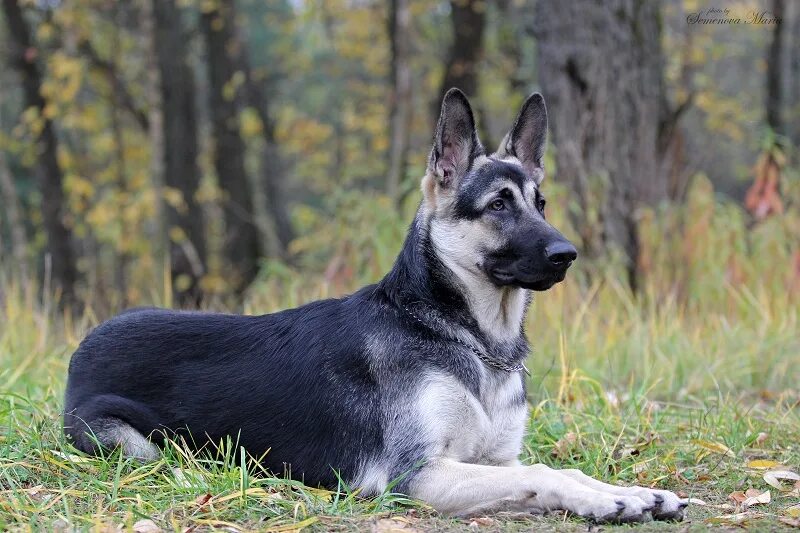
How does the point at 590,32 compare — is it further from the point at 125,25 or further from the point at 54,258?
the point at 125,25

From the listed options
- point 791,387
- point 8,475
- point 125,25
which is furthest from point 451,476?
point 125,25

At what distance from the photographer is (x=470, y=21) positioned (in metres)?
16.6

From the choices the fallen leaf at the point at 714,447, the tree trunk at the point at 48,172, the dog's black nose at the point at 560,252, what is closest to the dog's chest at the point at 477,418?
the dog's black nose at the point at 560,252

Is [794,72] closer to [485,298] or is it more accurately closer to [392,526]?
[485,298]

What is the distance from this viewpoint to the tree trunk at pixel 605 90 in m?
9.18

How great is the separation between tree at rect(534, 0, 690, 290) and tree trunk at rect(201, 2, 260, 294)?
9.62 metres

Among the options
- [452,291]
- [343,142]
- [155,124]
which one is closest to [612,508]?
[452,291]

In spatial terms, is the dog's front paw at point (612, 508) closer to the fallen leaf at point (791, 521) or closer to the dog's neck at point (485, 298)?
the fallen leaf at point (791, 521)

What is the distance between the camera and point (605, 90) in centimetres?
930

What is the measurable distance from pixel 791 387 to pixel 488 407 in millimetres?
3471

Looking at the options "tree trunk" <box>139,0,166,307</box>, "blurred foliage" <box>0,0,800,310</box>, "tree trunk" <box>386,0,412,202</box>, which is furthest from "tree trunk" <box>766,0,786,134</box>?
"tree trunk" <box>139,0,166,307</box>

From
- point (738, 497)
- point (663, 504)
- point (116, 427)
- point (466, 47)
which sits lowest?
point (738, 497)

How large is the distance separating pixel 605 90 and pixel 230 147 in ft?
36.3

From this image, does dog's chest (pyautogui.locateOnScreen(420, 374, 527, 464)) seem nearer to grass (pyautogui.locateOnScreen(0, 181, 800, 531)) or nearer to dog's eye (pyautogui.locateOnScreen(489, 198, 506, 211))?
grass (pyautogui.locateOnScreen(0, 181, 800, 531))
